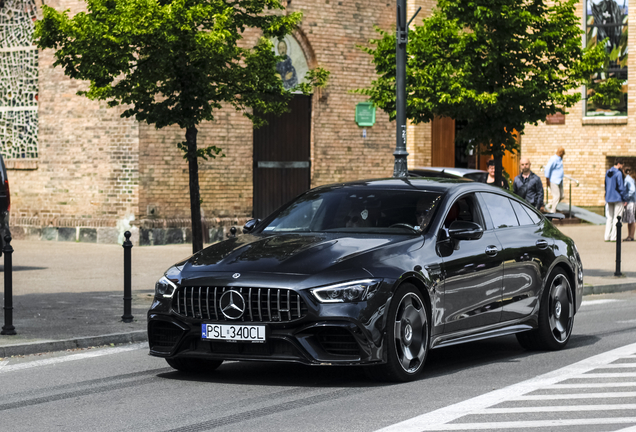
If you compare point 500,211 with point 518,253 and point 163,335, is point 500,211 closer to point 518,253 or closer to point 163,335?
point 518,253

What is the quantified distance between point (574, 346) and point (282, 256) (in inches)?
144

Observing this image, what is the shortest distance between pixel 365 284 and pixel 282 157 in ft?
59.1

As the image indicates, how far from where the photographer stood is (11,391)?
7945 millimetres

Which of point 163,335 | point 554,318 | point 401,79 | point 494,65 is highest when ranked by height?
point 494,65

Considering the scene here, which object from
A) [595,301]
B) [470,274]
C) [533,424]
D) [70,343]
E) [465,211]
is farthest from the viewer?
[595,301]

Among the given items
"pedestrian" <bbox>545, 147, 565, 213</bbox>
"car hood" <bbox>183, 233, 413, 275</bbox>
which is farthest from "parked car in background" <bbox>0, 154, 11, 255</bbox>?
"pedestrian" <bbox>545, 147, 565, 213</bbox>

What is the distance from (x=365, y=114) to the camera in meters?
27.1

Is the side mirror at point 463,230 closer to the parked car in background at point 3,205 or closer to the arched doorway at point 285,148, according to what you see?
the parked car in background at point 3,205

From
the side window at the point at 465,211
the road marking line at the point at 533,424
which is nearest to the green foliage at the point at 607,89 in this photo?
the side window at the point at 465,211

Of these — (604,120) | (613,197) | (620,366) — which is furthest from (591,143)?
(620,366)

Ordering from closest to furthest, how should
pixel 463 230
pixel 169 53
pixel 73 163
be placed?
1. pixel 463 230
2. pixel 169 53
3. pixel 73 163

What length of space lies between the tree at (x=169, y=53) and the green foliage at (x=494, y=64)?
11.3ft

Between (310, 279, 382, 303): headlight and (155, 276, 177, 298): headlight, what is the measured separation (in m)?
1.13

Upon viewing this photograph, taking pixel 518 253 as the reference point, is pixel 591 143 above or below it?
above
